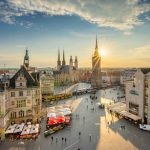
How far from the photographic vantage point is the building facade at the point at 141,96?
6638 centimetres

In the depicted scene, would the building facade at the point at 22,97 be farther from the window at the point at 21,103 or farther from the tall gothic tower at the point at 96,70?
the tall gothic tower at the point at 96,70

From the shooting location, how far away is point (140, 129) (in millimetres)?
61188

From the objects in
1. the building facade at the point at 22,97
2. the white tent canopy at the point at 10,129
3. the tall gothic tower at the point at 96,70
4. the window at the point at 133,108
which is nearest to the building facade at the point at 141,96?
the window at the point at 133,108

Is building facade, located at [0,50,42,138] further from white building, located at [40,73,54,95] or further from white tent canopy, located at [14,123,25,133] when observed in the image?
white building, located at [40,73,54,95]

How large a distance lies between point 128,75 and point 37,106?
124 meters

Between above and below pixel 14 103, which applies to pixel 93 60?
above

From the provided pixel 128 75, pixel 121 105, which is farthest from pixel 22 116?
pixel 128 75

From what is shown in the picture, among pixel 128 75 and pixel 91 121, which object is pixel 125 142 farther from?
pixel 128 75

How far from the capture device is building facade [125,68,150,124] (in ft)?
218

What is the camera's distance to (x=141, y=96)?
68375 mm

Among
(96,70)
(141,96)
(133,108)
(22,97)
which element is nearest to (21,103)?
(22,97)

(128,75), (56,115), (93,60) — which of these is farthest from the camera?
(93,60)

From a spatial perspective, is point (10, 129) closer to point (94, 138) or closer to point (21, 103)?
point (21, 103)

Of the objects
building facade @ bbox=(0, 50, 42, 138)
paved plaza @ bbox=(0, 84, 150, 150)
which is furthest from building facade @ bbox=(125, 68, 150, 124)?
building facade @ bbox=(0, 50, 42, 138)
